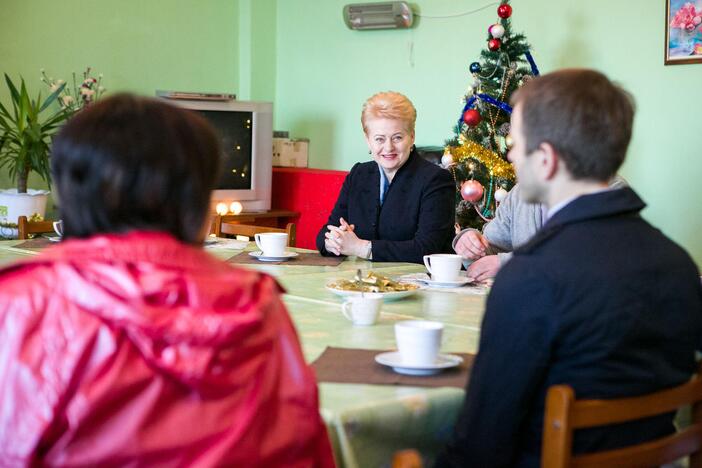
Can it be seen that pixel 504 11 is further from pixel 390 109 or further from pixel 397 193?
pixel 397 193

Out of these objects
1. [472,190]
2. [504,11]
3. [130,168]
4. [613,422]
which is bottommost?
[613,422]

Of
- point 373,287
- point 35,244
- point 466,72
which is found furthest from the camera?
point 466,72

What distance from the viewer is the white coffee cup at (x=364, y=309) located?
2076 mm

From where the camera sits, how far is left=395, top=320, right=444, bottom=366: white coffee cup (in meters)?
1.69

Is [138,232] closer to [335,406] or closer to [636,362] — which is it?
[335,406]

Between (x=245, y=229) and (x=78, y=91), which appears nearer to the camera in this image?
(x=245, y=229)

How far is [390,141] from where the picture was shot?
329cm

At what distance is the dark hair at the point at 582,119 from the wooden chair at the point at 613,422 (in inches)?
14.6

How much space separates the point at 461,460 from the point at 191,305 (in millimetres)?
588

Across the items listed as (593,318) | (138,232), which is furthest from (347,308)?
(138,232)

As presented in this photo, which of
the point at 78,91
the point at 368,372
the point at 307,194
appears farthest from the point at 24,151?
the point at 368,372

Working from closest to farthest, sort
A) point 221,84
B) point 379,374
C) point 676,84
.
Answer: point 379,374
point 676,84
point 221,84

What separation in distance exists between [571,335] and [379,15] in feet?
14.3

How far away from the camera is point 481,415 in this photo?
57.4 inches
